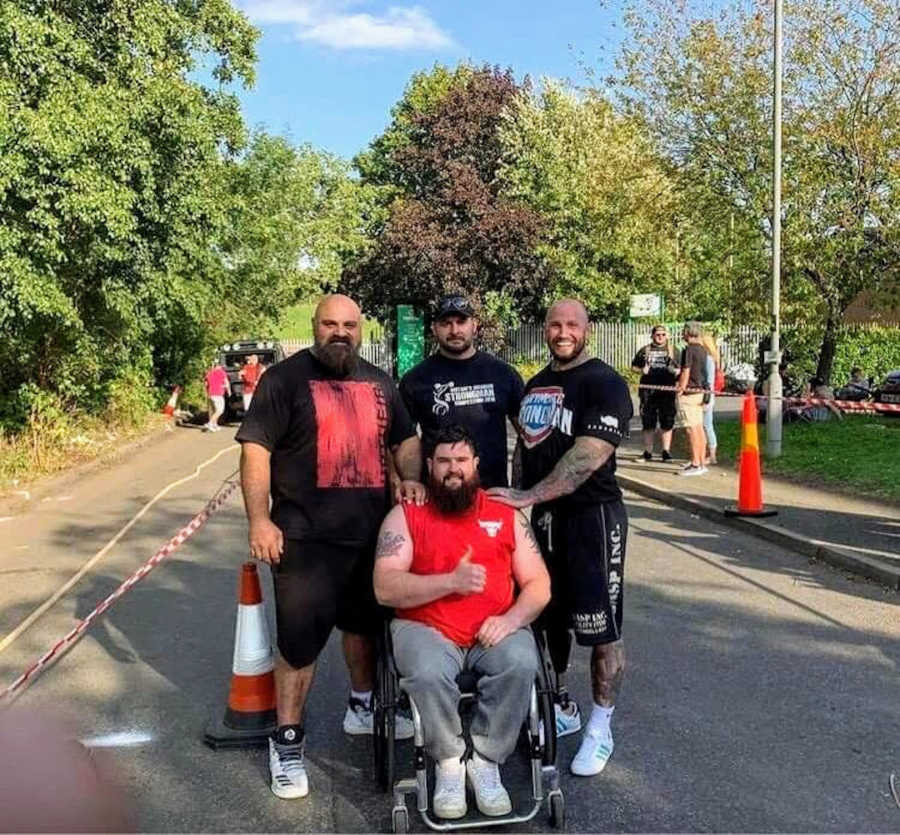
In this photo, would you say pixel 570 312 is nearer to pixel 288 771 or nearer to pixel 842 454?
pixel 288 771

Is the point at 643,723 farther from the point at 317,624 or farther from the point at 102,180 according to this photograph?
the point at 102,180

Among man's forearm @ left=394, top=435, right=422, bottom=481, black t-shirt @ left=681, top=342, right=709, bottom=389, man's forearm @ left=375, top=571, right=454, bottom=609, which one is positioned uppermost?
black t-shirt @ left=681, top=342, right=709, bottom=389

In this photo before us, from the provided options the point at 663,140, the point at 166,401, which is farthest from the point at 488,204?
the point at 663,140

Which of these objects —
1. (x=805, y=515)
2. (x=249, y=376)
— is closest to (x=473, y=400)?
(x=805, y=515)

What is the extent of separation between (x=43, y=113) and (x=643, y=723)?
31.9 feet

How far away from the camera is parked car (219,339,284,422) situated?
22.2 m

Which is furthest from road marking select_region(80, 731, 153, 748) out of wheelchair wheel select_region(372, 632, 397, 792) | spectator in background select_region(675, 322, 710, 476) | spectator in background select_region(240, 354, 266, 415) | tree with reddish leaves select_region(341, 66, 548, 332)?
tree with reddish leaves select_region(341, 66, 548, 332)

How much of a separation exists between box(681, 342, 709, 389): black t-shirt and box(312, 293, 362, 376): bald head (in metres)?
8.14

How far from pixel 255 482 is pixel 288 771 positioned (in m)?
1.16

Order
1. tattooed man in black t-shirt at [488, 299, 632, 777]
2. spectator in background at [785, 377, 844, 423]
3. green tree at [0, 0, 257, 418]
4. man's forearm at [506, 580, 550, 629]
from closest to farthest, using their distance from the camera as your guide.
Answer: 1. man's forearm at [506, 580, 550, 629]
2. tattooed man in black t-shirt at [488, 299, 632, 777]
3. green tree at [0, 0, 257, 418]
4. spectator in background at [785, 377, 844, 423]

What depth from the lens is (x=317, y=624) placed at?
3.87m

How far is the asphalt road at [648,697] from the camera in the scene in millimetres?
3605

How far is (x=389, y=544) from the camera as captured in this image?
3.75 m

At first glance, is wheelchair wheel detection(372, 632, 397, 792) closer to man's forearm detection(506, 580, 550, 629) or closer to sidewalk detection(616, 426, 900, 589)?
man's forearm detection(506, 580, 550, 629)
